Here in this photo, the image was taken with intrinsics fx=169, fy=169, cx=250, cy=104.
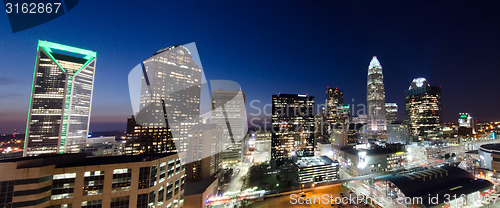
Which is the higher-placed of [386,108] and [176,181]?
[386,108]

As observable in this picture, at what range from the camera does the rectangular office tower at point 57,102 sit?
107ft

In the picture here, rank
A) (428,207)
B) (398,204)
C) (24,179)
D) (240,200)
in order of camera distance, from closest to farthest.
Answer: (24,179) < (428,207) < (398,204) < (240,200)

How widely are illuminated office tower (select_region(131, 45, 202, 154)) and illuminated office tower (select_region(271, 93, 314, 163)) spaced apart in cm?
2965

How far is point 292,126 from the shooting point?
213ft

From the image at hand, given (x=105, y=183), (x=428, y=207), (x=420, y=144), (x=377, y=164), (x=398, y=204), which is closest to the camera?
(x=105, y=183)

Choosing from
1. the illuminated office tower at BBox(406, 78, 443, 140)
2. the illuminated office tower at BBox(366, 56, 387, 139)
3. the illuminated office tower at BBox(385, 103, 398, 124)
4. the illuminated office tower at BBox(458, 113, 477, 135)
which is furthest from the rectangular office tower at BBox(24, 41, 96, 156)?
the illuminated office tower at BBox(385, 103, 398, 124)

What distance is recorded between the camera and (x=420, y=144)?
49.9 m

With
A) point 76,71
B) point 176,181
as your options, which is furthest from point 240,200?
point 76,71

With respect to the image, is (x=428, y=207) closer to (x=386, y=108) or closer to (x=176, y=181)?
(x=176, y=181)

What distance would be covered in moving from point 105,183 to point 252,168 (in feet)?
121

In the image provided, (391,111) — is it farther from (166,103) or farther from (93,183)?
(93,183)

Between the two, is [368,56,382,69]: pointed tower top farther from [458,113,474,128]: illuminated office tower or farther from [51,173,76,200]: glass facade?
[51,173,76,200]: glass facade

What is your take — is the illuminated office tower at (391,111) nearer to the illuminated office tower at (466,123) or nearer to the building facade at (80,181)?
the illuminated office tower at (466,123)

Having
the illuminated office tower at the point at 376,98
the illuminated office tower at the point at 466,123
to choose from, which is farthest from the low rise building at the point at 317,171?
the illuminated office tower at the point at 376,98
